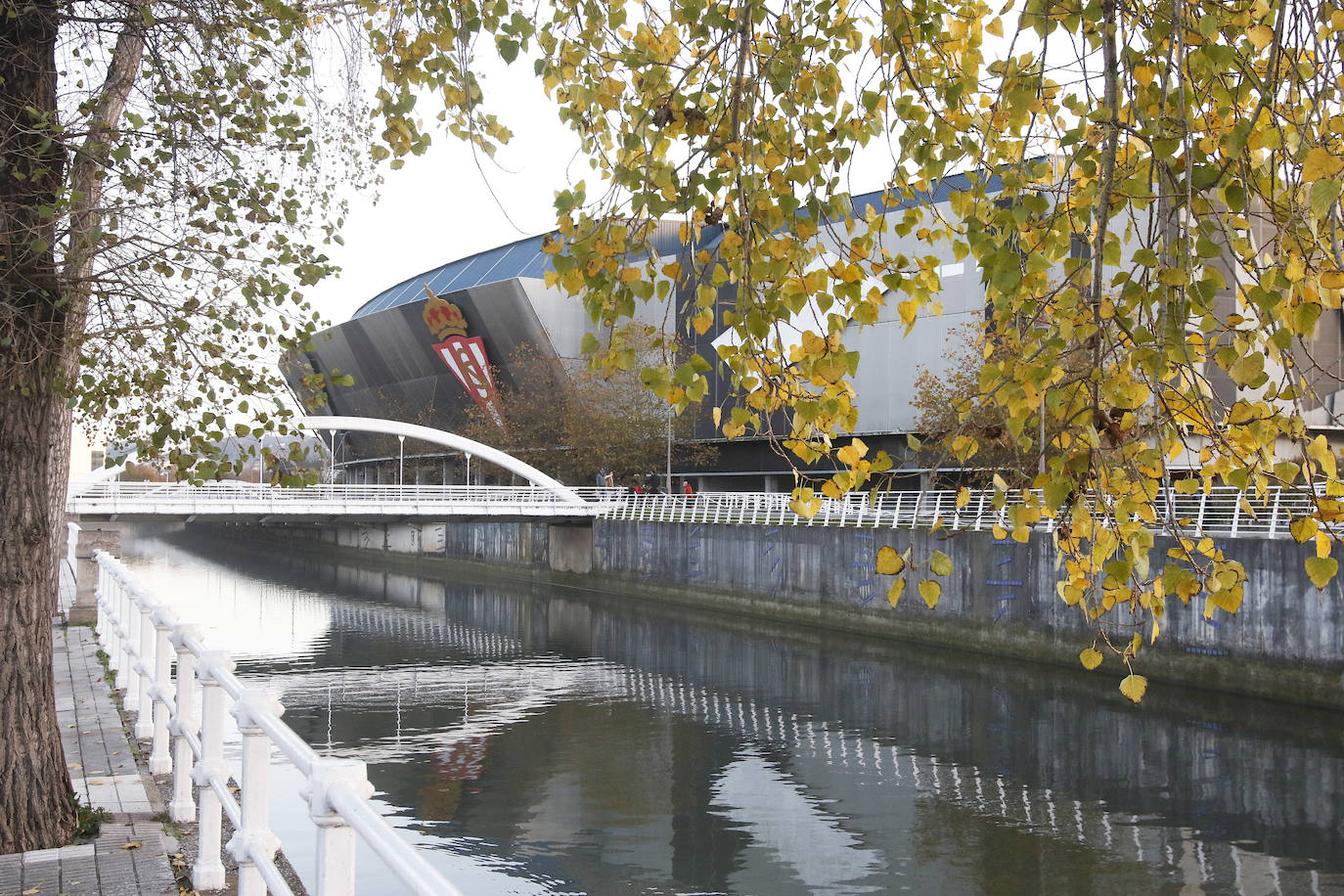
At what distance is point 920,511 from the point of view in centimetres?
2684

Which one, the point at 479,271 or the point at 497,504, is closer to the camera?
the point at 497,504

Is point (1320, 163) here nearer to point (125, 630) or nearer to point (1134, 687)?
point (1134, 687)

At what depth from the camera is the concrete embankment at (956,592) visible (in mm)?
18578

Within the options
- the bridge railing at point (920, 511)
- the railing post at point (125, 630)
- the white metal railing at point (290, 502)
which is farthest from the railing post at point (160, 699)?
the white metal railing at point (290, 502)

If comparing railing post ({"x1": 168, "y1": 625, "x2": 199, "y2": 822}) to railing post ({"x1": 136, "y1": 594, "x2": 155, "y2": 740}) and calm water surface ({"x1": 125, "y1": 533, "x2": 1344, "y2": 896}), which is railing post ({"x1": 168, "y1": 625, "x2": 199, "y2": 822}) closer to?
railing post ({"x1": 136, "y1": 594, "x2": 155, "y2": 740})

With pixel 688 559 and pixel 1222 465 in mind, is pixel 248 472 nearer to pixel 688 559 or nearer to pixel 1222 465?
pixel 688 559

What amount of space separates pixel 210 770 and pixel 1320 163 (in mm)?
4593

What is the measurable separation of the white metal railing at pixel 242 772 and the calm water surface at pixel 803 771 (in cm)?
399

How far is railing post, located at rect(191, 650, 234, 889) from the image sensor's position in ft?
17.0

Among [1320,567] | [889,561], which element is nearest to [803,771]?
[889,561]

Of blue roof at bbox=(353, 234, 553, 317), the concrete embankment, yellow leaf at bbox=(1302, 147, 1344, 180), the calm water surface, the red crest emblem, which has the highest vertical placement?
blue roof at bbox=(353, 234, 553, 317)

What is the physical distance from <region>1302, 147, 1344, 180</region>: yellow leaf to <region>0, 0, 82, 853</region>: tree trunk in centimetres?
552

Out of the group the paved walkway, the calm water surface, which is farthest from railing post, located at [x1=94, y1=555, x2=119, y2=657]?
the calm water surface

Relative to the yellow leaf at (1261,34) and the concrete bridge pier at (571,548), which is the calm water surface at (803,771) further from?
the concrete bridge pier at (571,548)
